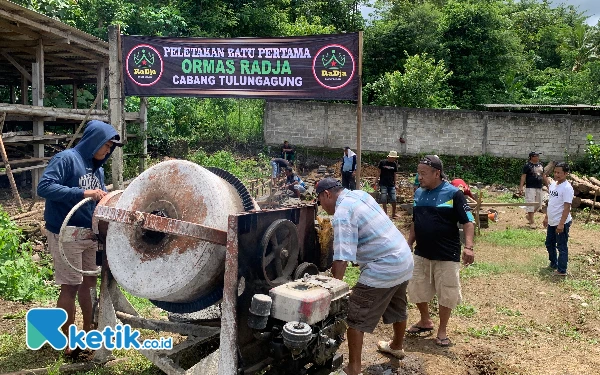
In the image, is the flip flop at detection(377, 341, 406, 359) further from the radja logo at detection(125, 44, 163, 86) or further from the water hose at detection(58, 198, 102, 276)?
the radja logo at detection(125, 44, 163, 86)

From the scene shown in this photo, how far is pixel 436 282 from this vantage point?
4.84m

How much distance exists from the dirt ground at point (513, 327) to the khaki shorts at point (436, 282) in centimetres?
42

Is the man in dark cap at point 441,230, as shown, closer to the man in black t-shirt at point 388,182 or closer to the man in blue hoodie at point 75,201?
the man in blue hoodie at point 75,201

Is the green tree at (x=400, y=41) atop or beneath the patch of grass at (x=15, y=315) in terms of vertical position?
atop

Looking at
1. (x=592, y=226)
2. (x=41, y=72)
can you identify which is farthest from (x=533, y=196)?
(x=41, y=72)

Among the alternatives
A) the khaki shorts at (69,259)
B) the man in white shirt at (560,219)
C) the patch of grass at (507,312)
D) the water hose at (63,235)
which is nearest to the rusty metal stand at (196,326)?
the water hose at (63,235)

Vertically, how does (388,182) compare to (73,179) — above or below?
below

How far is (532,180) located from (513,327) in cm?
596

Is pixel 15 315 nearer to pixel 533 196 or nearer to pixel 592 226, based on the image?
pixel 533 196

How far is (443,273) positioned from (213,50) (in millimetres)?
6660

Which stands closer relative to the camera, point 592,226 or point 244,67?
point 244,67

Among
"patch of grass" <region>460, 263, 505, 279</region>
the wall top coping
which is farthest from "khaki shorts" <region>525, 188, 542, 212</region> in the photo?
the wall top coping

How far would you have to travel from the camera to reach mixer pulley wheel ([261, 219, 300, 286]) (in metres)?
3.38

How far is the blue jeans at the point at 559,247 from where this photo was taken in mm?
7059
